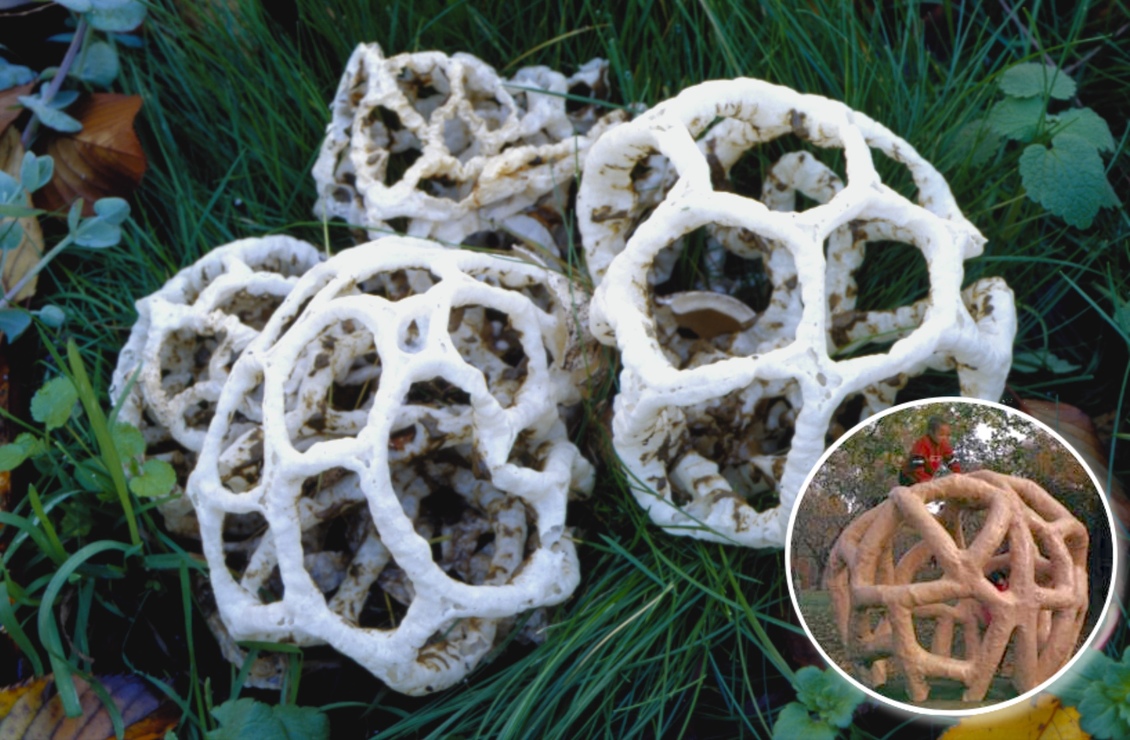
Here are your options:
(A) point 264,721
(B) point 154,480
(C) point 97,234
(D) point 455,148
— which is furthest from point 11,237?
(A) point 264,721

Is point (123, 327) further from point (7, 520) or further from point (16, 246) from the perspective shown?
point (7, 520)

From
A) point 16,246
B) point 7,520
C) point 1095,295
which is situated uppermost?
point 16,246

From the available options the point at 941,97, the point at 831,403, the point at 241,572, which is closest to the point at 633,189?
the point at 831,403

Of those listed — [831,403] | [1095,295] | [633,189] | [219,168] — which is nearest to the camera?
[831,403]

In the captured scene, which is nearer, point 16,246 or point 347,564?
point 347,564

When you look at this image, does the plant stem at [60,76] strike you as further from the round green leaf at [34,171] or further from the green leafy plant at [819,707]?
the green leafy plant at [819,707]
